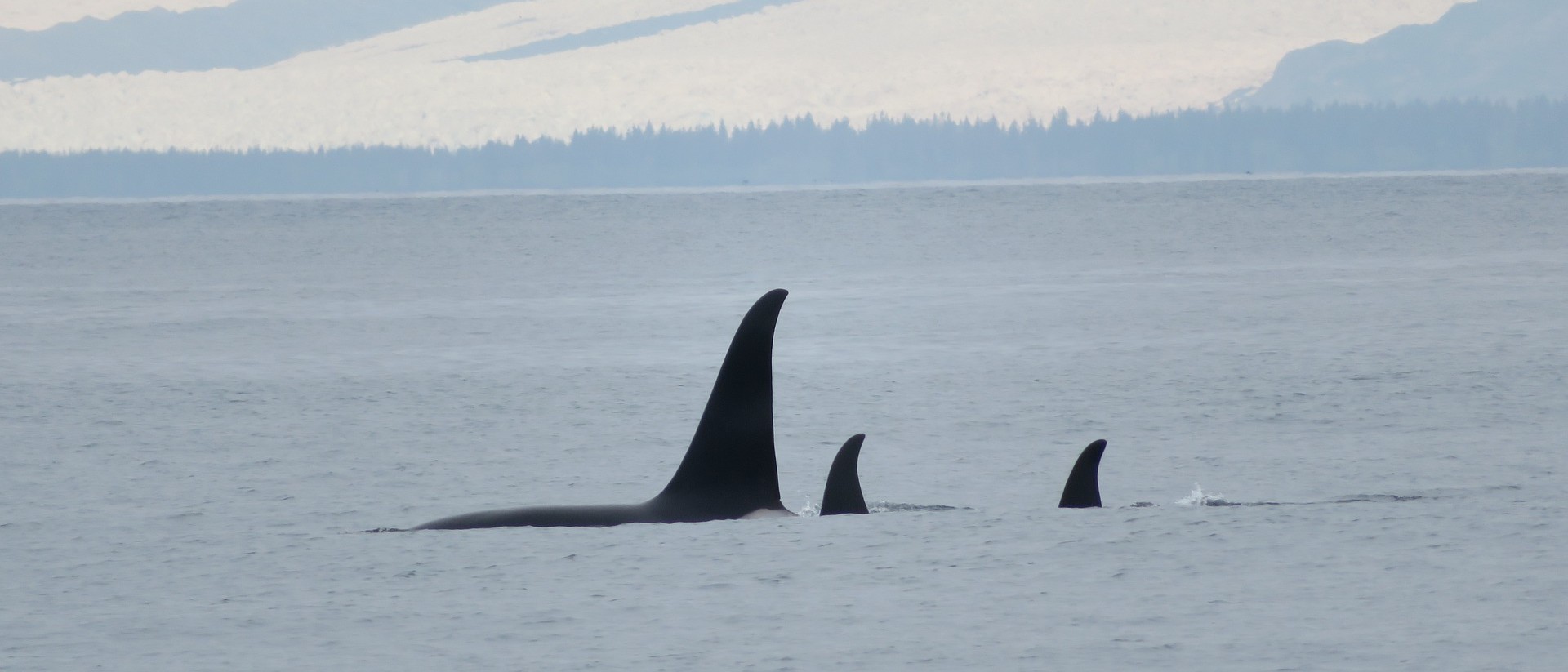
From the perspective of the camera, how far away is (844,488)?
14656 mm

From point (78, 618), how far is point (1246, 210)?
566ft

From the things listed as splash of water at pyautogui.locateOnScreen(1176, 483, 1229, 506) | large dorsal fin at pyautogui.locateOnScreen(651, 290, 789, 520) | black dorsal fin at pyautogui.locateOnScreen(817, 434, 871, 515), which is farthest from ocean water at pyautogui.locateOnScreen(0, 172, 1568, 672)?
large dorsal fin at pyautogui.locateOnScreen(651, 290, 789, 520)

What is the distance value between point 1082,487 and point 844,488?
204 centimetres

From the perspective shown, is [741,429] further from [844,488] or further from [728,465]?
[844,488]

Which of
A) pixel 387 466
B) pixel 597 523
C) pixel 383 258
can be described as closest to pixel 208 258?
pixel 383 258

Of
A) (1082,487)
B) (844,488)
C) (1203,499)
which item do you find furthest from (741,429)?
(1203,499)

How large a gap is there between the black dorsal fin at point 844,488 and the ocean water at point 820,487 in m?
0.31

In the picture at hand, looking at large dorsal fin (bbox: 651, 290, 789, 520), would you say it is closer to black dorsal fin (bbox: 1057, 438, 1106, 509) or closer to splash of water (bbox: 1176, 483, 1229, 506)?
Answer: black dorsal fin (bbox: 1057, 438, 1106, 509)

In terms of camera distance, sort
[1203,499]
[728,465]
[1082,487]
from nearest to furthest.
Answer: [728,465]
[1082,487]
[1203,499]

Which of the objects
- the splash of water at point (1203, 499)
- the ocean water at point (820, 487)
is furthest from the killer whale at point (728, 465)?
the splash of water at point (1203, 499)

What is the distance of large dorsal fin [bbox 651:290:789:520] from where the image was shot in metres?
13.3

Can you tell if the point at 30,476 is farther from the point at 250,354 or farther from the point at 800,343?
the point at 800,343

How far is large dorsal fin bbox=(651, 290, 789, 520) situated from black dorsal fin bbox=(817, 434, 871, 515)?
649 millimetres

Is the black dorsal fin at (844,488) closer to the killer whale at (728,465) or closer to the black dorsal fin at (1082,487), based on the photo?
the killer whale at (728,465)
